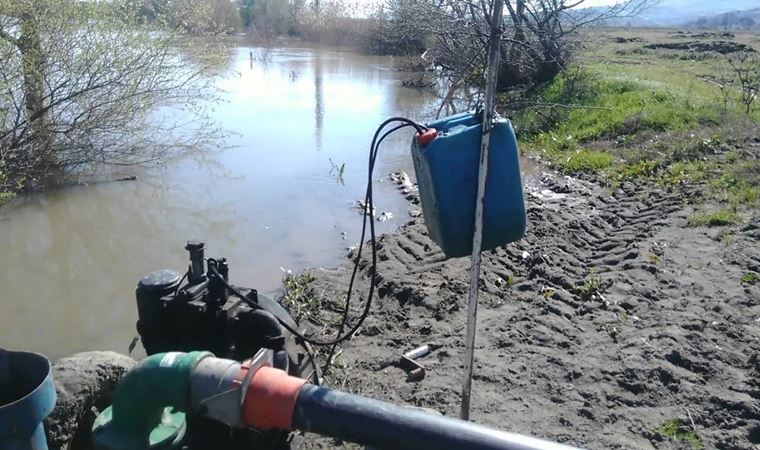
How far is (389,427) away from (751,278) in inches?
168

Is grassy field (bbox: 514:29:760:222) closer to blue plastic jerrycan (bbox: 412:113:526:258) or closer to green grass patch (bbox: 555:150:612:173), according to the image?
green grass patch (bbox: 555:150:612:173)

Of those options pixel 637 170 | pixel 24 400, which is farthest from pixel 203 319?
pixel 637 170

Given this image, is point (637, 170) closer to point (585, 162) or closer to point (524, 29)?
point (585, 162)

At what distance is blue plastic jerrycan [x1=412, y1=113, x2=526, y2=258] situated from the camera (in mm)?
2781

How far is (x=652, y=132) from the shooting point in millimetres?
10242

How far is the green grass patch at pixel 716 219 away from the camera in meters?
6.30

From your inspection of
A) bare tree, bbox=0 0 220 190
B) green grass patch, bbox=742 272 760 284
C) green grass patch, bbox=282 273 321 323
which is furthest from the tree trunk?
green grass patch, bbox=742 272 760 284

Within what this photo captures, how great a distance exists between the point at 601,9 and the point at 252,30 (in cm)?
2137

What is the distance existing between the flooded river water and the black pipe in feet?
12.1

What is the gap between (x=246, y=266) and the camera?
6.68 m

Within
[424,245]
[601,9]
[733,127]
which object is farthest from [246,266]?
[601,9]

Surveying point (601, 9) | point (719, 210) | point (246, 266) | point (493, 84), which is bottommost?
point (246, 266)

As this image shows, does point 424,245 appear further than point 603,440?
Yes

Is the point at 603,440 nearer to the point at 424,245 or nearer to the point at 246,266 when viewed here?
the point at 424,245
